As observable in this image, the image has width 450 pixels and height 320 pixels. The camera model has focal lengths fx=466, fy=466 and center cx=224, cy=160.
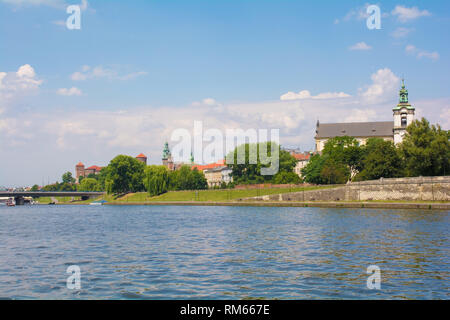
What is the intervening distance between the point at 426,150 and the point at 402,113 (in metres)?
67.5

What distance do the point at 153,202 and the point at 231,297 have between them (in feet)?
319

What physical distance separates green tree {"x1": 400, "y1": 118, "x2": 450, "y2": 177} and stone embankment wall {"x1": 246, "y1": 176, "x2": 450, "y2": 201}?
6.13 meters

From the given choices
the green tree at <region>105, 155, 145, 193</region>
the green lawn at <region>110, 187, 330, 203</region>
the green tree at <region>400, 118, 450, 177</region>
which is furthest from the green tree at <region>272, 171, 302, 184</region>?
the green tree at <region>105, 155, 145, 193</region>

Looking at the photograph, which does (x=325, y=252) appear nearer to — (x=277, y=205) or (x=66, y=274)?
(x=66, y=274)

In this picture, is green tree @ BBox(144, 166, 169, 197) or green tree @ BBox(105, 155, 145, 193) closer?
green tree @ BBox(144, 166, 169, 197)

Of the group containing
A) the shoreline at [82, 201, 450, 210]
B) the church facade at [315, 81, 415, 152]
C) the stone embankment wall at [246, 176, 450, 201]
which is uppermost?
the church facade at [315, 81, 415, 152]

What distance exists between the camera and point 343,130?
157 metres

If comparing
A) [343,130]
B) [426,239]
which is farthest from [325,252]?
[343,130]

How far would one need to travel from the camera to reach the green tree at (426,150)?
71938 millimetres

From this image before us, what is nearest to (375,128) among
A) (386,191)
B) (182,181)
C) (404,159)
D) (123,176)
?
(182,181)

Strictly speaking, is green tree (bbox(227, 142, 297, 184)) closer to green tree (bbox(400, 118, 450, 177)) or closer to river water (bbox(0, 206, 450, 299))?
green tree (bbox(400, 118, 450, 177))

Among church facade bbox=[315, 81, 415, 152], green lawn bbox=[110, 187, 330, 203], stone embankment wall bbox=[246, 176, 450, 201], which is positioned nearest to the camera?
stone embankment wall bbox=[246, 176, 450, 201]

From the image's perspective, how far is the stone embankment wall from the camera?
213ft
